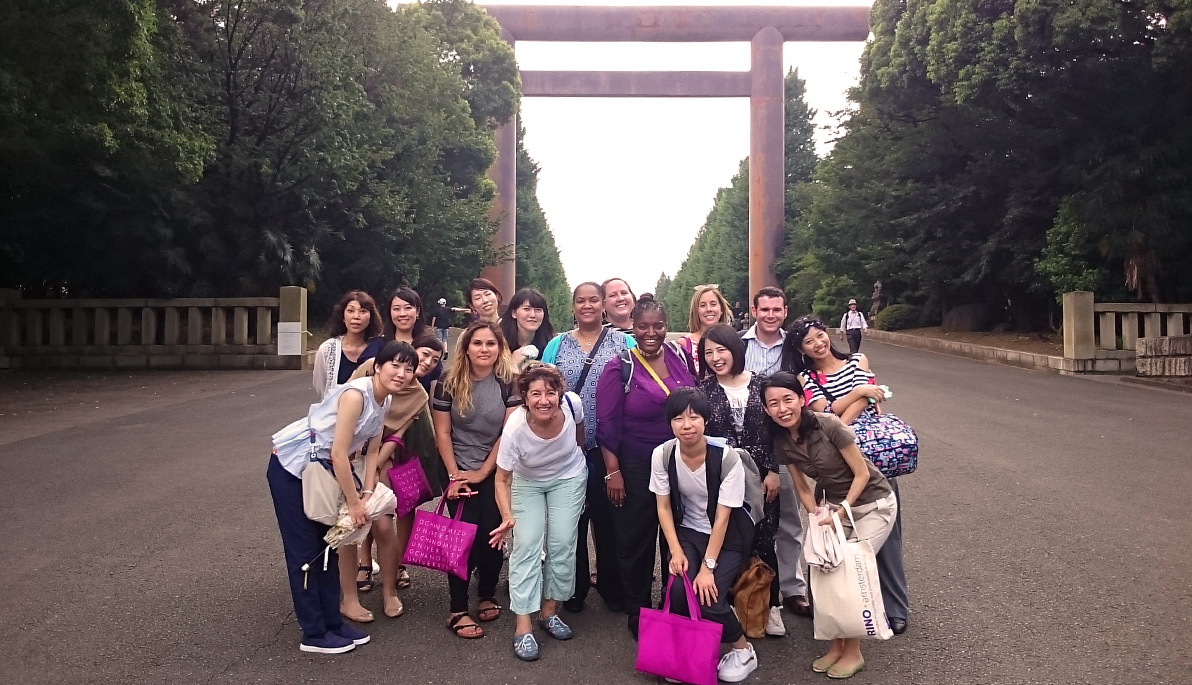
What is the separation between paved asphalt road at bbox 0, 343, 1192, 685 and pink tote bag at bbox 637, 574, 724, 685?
0.14 meters

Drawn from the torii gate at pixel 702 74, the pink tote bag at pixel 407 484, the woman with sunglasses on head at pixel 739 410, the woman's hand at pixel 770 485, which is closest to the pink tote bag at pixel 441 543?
the pink tote bag at pixel 407 484

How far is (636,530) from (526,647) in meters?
0.76

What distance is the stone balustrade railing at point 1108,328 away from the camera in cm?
1692

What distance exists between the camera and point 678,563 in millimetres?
3746

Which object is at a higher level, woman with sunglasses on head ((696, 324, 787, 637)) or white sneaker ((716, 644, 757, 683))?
woman with sunglasses on head ((696, 324, 787, 637))

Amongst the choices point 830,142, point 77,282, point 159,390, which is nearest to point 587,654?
point 159,390

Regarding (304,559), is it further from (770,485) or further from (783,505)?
(783,505)

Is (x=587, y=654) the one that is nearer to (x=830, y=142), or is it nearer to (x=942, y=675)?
(x=942, y=675)

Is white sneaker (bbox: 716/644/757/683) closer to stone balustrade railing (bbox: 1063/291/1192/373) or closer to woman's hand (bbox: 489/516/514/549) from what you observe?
woman's hand (bbox: 489/516/514/549)

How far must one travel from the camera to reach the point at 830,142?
28656 mm

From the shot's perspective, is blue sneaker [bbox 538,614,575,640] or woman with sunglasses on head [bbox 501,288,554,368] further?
woman with sunglasses on head [bbox 501,288,554,368]

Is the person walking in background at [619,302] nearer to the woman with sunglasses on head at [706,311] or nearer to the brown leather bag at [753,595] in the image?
the woman with sunglasses on head at [706,311]

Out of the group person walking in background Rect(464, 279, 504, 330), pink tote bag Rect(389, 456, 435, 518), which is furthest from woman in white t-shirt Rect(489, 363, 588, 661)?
person walking in background Rect(464, 279, 504, 330)

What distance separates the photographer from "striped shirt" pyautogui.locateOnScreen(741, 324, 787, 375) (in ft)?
15.4
